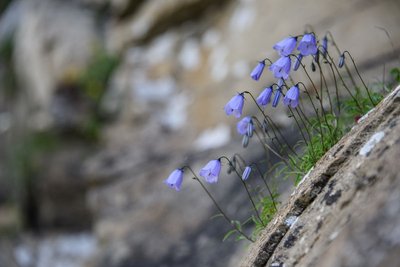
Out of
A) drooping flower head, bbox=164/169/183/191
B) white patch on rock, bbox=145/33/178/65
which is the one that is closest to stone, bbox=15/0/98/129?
white patch on rock, bbox=145/33/178/65

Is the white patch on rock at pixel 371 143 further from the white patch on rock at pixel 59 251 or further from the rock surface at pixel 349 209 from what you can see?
the white patch on rock at pixel 59 251

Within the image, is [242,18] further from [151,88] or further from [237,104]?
[237,104]

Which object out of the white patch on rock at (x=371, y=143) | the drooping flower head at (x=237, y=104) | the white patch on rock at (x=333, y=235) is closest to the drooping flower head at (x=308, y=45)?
the drooping flower head at (x=237, y=104)

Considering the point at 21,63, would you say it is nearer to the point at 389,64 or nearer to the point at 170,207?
the point at 170,207

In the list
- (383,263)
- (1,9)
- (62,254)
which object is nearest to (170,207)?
(62,254)

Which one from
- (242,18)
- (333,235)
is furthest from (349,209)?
(242,18)

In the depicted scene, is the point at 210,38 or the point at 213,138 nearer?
the point at 213,138
